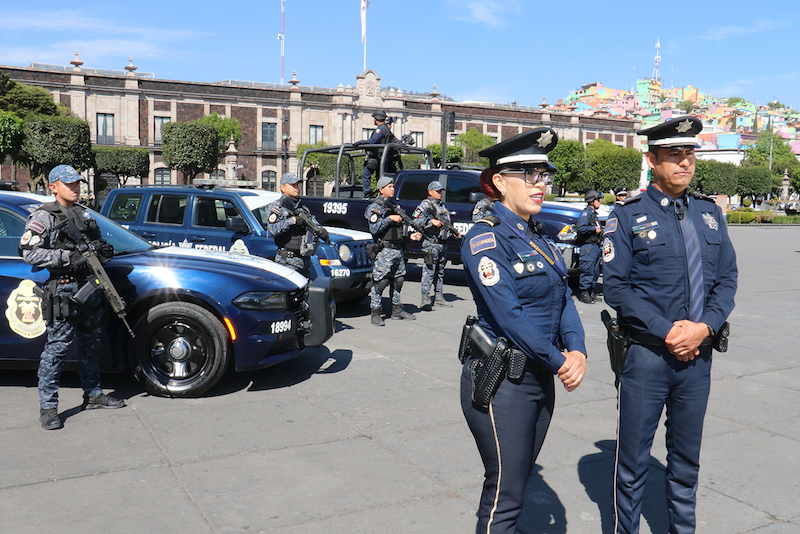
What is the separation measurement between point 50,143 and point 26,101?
22.5 feet

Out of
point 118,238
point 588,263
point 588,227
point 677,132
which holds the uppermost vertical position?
point 677,132

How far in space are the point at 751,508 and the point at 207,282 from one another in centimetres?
423

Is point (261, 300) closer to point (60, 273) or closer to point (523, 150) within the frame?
point (60, 273)

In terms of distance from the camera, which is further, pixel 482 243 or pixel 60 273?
pixel 60 273

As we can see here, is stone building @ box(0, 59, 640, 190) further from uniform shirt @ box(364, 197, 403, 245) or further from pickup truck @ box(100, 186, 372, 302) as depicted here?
uniform shirt @ box(364, 197, 403, 245)

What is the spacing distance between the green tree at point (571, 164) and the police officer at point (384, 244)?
199ft

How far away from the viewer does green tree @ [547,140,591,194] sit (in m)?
68.8

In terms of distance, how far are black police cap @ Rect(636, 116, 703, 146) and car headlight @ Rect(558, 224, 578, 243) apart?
8.49 meters

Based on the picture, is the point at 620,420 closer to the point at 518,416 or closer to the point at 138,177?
the point at 518,416

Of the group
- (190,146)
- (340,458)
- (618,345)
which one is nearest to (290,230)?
(340,458)

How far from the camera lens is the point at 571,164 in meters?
69.9

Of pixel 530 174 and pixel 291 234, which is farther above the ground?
pixel 530 174

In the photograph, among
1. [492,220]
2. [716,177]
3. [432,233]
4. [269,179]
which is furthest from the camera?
[716,177]

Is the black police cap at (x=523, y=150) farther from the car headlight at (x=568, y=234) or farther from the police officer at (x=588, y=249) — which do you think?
the car headlight at (x=568, y=234)
